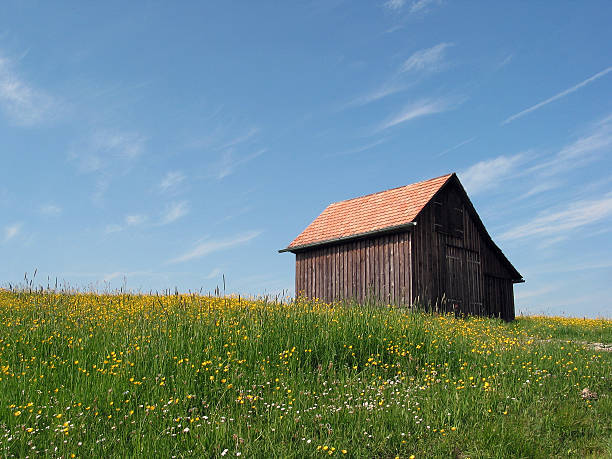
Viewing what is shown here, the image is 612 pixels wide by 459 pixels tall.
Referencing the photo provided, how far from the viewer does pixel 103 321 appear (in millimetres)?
12711

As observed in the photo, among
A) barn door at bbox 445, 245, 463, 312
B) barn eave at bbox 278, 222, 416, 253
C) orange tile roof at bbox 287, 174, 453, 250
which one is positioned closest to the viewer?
barn eave at bbox 278, 222, 416, 253

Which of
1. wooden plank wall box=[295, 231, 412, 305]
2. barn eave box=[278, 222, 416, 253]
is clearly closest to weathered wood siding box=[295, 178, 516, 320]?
wooden plank wall box=[295, 231, 412, 305]

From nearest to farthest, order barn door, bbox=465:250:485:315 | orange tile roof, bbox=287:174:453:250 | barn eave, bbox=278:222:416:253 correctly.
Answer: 1. barn eave, bbox=278:222:416:253
2. orange tile roof, bbox=287:174:453:250
3. barn door, bbox=465:250:485:315

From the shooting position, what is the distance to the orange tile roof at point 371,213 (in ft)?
74.6

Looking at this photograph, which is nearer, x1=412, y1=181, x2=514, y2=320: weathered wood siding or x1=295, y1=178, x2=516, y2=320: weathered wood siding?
x1=295, y1=178, x2=516, y2=320: weathered wood siding

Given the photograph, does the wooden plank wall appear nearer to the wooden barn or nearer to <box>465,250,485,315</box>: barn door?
the wooden barn

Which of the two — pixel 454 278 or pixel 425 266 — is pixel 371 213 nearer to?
pixel 425 266

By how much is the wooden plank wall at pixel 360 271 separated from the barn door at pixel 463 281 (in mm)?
2937

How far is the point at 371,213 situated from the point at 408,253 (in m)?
3.70

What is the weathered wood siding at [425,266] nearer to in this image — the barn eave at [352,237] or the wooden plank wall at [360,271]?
the wooden plank wall at [360,271]

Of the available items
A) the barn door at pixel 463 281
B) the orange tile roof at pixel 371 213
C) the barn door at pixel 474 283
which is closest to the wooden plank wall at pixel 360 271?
the orange tile roof at pixel 371 213

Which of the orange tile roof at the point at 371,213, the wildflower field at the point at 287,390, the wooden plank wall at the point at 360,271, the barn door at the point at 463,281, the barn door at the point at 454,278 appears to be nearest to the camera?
the wildflower field at the point at 287,390

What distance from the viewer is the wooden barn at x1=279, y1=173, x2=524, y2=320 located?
21.9 meters

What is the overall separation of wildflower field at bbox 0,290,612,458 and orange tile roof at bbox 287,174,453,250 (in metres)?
10.5
